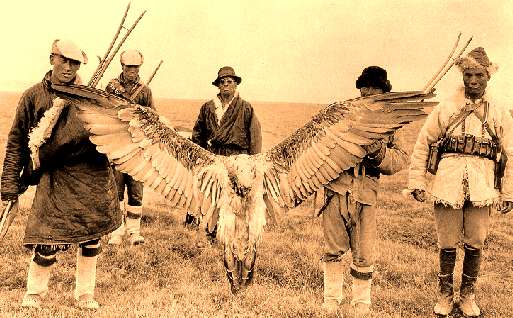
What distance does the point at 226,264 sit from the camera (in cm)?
490

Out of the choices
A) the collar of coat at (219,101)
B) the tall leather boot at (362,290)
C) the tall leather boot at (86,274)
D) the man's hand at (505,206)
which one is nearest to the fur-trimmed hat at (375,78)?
the man's hand at (505,206)

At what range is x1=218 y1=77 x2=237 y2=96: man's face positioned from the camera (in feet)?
22.8

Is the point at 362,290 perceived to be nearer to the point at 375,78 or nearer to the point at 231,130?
the point at 375,78

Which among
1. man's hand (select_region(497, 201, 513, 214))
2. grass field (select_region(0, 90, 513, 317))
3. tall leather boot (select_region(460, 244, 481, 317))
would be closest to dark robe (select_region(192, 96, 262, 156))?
grass field (select_region(0, 90, 513, 317))

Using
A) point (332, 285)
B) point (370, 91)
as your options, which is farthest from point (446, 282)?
point (370, 91)

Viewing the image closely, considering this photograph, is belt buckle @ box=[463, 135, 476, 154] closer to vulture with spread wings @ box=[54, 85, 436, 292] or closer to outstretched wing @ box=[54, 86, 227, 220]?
vulture with spread wings @ box=[54, 85, 436, 292]

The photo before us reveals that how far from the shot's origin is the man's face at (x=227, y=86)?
694cm

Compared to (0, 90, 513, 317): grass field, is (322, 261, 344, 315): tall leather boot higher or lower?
higher

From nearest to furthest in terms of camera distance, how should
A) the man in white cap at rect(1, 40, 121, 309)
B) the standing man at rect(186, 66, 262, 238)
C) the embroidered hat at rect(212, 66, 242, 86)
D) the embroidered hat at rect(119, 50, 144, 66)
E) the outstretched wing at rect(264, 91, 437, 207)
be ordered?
the outstretched wing at rect(264, 91, 437, 207)
the man in white cap at rect(1, 40, 121, 309)
the embroidered hat at rect(212, 66, 242, 86)
the standing man at rect(186, 66, 262, 238)
the embroidered hat at rect(119, 50, 144, 66)

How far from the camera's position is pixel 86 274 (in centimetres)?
529

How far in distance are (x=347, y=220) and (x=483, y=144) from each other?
146 cm

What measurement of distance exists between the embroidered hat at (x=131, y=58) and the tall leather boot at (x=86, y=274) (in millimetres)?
2978

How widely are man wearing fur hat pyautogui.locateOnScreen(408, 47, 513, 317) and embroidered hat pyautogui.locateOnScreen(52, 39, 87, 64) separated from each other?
133 inches

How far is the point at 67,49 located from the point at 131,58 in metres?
2.70
